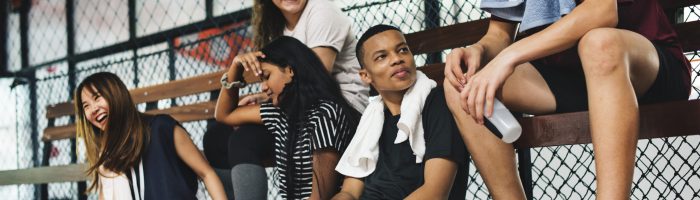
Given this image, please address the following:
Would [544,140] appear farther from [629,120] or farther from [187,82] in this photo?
[187,82]

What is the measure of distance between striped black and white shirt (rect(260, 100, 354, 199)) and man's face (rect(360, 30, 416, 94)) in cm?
14

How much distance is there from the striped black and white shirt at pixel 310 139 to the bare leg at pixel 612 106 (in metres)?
0.84

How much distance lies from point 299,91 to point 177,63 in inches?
155

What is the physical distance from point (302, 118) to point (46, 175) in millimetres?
1505

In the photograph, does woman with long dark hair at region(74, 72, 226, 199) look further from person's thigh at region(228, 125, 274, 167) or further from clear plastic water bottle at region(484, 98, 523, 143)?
clear plastic water bottle at region(484, 98, 523, 143)

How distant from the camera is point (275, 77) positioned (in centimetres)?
210

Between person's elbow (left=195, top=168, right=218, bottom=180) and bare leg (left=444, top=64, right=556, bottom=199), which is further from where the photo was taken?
person's elbow (left=195, top=168, right=218, bottom=180)

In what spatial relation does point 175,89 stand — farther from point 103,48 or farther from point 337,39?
point 103,48

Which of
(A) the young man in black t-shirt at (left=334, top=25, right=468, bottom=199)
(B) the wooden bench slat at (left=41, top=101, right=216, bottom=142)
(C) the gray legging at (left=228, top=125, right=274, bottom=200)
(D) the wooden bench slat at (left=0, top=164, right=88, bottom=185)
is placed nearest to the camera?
(A) the young man in black t-shirt at (left=334, top=25, right=468, bottom=199)

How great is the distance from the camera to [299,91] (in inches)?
79.5

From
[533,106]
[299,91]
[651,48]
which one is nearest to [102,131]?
[299,91]

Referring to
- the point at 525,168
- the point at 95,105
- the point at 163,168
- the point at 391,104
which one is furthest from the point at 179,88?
the point at 525,168

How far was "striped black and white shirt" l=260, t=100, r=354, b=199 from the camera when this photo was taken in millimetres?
1883

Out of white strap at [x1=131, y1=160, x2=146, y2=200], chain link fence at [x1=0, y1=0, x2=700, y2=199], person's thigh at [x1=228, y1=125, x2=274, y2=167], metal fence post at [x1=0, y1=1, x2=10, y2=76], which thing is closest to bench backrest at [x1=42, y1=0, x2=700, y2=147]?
person's thigh at [x1=228, y1=125, x2=274, y2=167]
